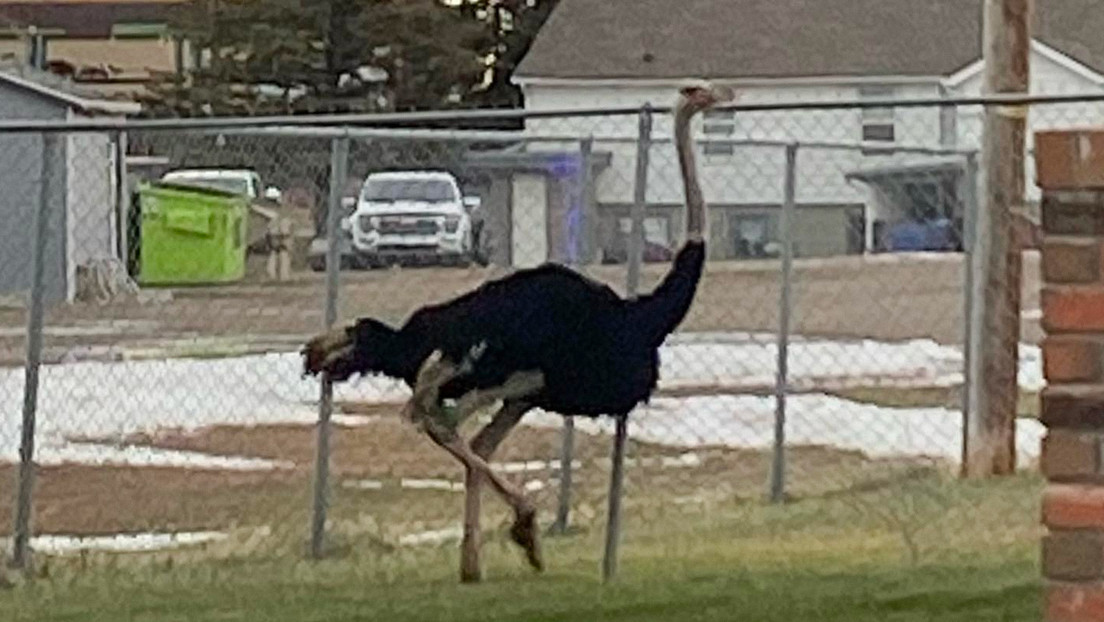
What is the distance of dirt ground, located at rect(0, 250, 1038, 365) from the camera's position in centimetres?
1231

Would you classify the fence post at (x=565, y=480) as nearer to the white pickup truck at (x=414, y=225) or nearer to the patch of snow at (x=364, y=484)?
the patch of snow at (x=364, y=484)

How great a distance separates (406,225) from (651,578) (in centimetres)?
817

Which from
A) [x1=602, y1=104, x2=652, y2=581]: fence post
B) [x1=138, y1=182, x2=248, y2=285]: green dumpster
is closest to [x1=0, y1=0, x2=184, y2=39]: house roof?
[x1=138, y1=182, x2=248, y2=285]: green dumpster

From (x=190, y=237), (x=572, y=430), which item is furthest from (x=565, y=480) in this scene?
(x=190, y=237)

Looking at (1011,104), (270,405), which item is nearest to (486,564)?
(1011,104)

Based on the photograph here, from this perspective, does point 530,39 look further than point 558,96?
Yes

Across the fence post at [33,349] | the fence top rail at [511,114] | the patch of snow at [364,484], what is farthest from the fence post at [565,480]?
the fence post at [33,349]

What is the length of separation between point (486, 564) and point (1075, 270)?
454 centimetres

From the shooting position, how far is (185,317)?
496 inches

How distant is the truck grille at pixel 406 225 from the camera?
17453 mm

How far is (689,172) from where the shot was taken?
875cm

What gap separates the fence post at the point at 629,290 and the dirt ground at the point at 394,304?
1.63m

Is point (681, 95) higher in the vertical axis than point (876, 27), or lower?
lower

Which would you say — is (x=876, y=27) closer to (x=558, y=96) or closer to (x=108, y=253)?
(x=558, y=96)
